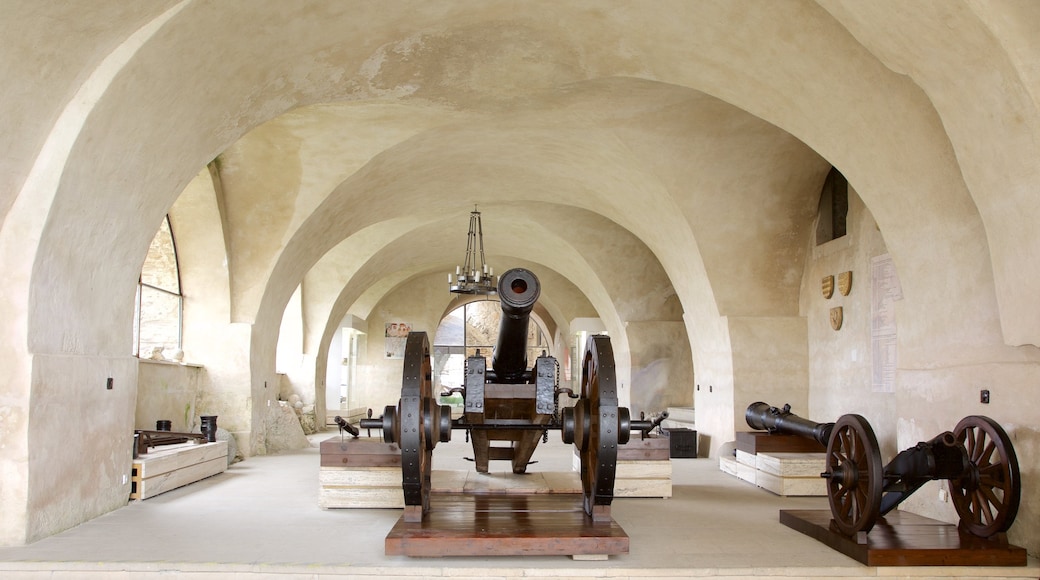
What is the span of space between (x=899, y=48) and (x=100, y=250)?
17.3 feet

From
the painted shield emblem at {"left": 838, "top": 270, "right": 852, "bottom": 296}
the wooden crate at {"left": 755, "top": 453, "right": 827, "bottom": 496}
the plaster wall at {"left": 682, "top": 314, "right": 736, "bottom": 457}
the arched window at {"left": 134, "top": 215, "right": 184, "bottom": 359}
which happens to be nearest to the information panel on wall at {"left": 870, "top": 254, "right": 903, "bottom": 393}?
the painted shield emblem at {"left": 838, "top": 270, "right": 852, "bottom": 296}

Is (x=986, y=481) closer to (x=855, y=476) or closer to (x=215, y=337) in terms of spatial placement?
(x=855, y=476)

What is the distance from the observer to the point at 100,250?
5.86 meters

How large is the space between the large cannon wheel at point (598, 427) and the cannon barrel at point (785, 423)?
6.63 ft

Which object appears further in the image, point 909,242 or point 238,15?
point 909,242

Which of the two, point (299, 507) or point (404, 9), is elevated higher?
point (404, 9)

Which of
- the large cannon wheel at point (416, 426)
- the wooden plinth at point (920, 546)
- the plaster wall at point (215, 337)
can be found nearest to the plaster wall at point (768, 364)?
the wooden plinth at point (920, 546)

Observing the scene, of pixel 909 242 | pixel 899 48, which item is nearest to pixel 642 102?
pixel 909 242

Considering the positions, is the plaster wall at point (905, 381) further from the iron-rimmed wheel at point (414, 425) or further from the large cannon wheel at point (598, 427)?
the iron-rimmed wheel at point (414, 425)

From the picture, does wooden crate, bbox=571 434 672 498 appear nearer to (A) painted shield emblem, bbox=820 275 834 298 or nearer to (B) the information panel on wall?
(B) the information panel on wall

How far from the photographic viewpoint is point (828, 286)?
880cm

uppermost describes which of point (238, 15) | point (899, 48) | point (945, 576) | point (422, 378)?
point (238, 15)

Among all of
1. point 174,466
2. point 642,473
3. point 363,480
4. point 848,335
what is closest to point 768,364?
point 848,335

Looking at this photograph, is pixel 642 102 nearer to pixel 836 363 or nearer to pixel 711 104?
pixel 711 104
